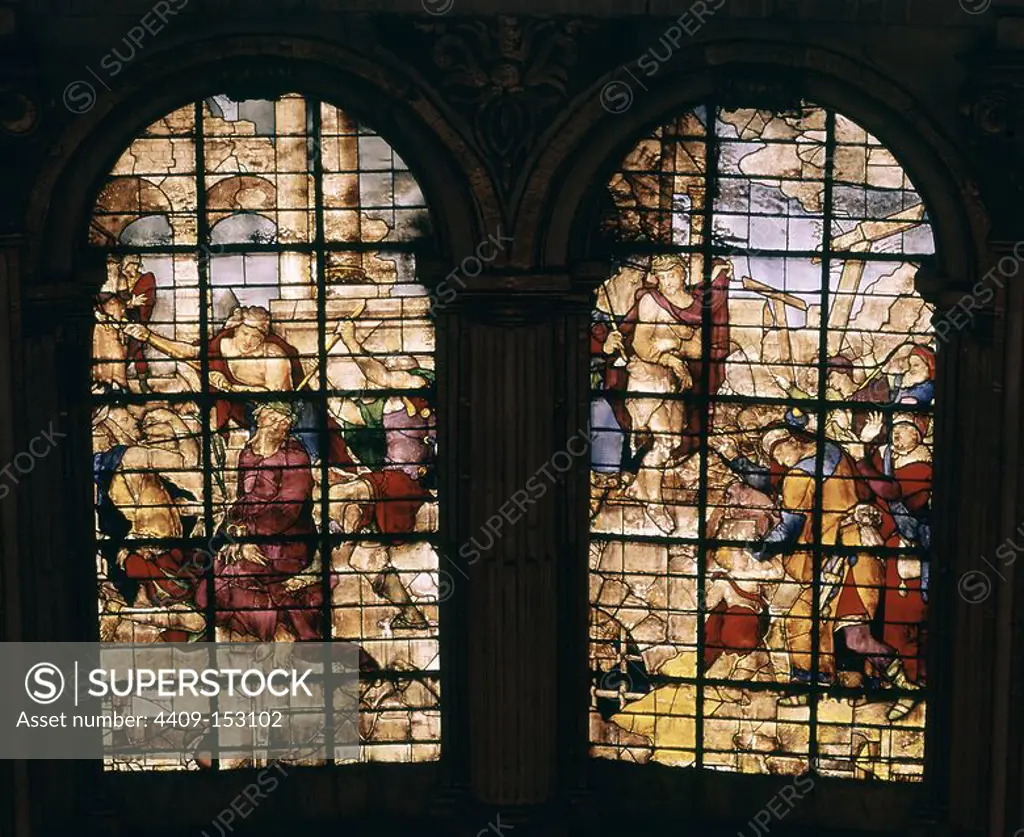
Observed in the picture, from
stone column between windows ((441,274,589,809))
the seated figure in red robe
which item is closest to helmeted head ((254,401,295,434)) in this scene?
the seated figure in red robe

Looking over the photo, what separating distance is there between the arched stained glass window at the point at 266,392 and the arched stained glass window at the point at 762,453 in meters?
1.74

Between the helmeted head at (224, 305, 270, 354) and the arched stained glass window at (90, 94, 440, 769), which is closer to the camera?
the arched stained glass window at (90, 94, 440, 769)

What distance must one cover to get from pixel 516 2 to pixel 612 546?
4956mm

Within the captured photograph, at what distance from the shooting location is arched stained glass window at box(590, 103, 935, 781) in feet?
93.7

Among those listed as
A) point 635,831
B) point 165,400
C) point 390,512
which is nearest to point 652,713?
point 635,831

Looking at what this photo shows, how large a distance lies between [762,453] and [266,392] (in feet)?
14.3

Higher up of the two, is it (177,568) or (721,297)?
(721,297)

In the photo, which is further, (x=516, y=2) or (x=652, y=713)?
(x=652, y=713)

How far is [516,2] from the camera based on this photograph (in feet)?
90.4

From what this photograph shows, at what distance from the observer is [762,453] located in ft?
94.9

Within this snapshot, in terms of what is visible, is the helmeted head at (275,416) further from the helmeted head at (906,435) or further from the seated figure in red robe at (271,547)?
the helmeted head at (906,435)

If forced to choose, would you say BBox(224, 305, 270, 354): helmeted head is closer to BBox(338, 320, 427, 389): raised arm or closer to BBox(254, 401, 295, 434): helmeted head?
BBox(254, 401, 295, 434): helmeted head

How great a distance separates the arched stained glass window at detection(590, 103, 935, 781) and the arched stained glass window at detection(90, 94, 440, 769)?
174 cm

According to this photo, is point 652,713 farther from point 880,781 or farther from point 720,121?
point 720,121
